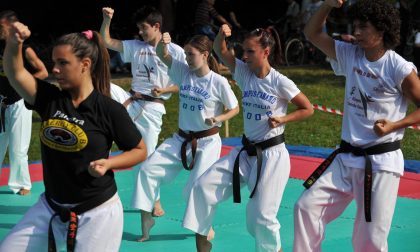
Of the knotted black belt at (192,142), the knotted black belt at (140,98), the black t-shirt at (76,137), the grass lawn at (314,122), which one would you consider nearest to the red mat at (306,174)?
the grass lawn at (314,122)

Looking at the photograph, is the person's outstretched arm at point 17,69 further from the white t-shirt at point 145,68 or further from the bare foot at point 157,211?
the white t-shirt at point 145,68

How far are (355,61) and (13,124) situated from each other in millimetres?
4544

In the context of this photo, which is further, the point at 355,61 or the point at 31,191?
the point at 31,191

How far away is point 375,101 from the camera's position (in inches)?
219

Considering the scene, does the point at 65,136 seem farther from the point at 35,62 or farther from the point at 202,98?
the point at 35,62

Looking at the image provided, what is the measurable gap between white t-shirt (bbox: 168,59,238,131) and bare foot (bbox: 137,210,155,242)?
2.74 feet

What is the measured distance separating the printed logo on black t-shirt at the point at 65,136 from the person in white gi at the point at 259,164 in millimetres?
1904

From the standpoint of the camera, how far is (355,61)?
225 inches

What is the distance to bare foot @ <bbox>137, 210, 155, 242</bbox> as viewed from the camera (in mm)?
7461

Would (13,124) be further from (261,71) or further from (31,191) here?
(261,71)

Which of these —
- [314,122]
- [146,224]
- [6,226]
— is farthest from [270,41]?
[314,122]

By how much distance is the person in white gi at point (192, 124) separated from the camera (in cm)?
727

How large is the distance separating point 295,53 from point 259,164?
1327cm

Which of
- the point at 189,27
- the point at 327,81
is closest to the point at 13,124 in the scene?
the point at 327,81
